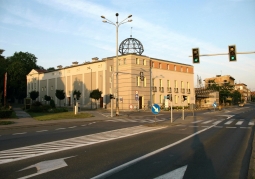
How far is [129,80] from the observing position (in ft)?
176

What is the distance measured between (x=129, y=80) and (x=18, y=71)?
47631 millimetres

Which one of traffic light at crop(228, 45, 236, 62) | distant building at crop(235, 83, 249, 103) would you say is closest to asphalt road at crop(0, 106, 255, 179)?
traffic light at crop(228, 45, 236, 62)

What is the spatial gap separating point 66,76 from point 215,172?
6574 centimetres

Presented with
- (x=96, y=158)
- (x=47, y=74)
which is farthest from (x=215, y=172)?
(x=47, y=74)

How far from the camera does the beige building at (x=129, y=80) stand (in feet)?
177

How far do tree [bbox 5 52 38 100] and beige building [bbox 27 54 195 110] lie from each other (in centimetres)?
1604

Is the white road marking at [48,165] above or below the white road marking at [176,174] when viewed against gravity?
above

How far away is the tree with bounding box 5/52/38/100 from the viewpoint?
83.4 m

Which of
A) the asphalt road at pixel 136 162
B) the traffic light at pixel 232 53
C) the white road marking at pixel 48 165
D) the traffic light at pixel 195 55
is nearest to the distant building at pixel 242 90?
the traffic light at pixel 232 53

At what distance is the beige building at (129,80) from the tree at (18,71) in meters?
16.0

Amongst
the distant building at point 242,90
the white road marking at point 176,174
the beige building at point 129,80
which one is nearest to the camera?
the white road marking at point 176,174

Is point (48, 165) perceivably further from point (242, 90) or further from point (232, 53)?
point (242, 90)

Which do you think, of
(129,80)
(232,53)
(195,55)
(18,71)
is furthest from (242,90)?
(195,55)

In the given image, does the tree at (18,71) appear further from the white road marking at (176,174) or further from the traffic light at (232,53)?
the white road marking at (176,174)
